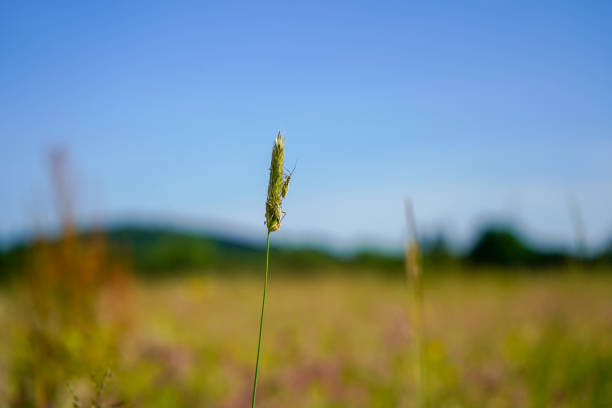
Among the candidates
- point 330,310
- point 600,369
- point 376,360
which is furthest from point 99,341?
point 330,310

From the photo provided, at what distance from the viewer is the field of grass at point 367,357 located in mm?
2533

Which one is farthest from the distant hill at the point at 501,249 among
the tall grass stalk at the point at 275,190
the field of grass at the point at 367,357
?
the tall grass stalk at the point at 275,190

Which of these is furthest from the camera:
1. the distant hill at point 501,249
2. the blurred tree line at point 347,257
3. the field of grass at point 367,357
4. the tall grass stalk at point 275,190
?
the distant hill at point 501,249

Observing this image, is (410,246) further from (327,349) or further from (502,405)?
(327,349)

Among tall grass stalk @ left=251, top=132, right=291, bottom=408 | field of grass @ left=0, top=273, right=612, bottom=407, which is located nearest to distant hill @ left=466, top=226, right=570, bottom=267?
field of grass @ left=0, top=273, right=612, bottom=407

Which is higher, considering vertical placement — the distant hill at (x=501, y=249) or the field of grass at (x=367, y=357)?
the field of grass at (x=367, y=357)

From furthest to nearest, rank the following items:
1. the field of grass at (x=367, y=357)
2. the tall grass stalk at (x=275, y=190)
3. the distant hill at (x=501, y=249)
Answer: the distant hill at (x=501, y=249) → the field of grass at (x=367, y=357) → the tall grass stalk at (x=275, y=190)

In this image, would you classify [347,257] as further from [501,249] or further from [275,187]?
[275,187]

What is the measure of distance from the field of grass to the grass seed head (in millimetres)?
774

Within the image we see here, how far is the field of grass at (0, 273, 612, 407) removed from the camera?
2533mm

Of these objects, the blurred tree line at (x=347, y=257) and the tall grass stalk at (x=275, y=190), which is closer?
the tall grass stalk at (x=275, y=190)

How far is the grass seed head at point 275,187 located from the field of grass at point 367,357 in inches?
30.5

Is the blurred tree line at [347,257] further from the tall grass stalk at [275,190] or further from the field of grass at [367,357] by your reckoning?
the tall grass stalk at [275,190]

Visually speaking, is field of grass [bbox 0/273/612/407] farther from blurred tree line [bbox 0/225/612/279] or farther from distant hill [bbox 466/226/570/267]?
distant hill [bbox 466/226/570/267]
